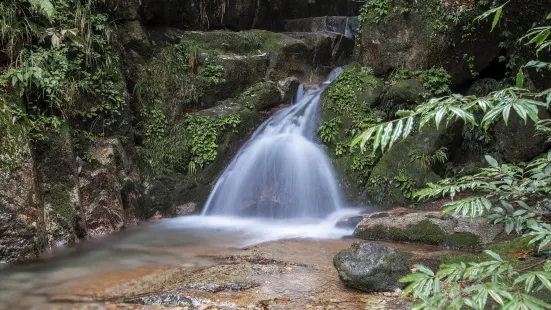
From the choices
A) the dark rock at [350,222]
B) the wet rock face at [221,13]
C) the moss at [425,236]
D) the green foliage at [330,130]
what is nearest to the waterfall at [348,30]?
the wet rock face at [221,13]

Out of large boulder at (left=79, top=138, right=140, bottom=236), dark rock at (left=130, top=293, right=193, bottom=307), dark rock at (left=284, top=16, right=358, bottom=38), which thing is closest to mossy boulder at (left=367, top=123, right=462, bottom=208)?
large boulder at (left=79, top=138, right=140, bottom=236)

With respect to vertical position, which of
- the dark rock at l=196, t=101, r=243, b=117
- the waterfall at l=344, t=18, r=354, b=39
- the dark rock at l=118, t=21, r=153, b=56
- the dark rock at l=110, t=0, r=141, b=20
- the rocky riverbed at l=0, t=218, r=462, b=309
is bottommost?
the rocky riverbed at l=0, t=218, r=462, b=309

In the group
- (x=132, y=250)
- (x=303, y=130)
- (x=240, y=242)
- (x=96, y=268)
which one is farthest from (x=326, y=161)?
(x=96, y=268)

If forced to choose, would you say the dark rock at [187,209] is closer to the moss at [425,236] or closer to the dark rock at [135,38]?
the moss at [425,236]

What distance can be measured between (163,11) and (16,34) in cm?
507

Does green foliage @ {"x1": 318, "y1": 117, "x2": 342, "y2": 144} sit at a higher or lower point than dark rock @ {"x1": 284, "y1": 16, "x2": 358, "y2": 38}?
lower

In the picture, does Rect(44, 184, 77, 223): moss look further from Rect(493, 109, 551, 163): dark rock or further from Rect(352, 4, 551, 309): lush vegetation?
Rect(493, 109, 551, 163): dark rock

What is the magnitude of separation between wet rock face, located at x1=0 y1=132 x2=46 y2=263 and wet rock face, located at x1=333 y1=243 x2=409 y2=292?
3.94 metres

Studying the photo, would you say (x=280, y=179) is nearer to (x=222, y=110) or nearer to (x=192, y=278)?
(x=222, y=110)

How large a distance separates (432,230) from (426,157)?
2611mm

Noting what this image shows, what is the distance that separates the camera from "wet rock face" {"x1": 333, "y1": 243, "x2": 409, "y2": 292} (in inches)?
148

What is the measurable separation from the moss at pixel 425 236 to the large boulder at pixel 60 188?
4.35 meters

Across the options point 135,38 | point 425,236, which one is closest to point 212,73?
point 135,38

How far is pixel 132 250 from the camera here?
220 inches
